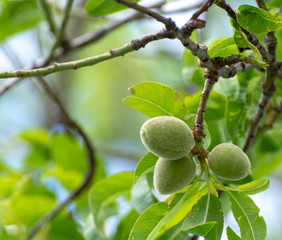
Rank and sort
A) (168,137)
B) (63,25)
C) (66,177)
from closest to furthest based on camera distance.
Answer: (168,137), (63,25), (66,177)

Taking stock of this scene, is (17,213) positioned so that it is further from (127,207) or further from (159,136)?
(159,136)

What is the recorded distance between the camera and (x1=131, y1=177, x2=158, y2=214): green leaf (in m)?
1.28

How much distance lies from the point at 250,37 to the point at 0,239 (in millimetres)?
1313

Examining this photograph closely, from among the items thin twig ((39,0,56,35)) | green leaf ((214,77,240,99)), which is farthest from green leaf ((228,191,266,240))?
thin twig ((39,0,56,35))

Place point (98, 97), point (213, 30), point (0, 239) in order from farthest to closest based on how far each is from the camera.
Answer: point (98, 97) < point (213, 30) < point (0, 239)

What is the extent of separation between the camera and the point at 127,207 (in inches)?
67.9

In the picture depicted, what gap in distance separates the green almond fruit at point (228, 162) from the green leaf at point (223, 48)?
22 cm

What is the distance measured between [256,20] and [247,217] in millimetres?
489

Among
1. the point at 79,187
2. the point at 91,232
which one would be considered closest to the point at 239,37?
the point at 91,232

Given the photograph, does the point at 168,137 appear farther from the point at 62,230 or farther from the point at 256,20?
the point at 62,230

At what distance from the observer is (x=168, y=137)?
35.9 inches

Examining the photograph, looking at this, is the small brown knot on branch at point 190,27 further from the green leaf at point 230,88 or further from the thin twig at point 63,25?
the thin twig at point 63,25

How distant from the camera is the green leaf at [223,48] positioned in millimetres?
979

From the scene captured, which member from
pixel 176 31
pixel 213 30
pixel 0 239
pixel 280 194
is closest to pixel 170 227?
pixel 176 31
